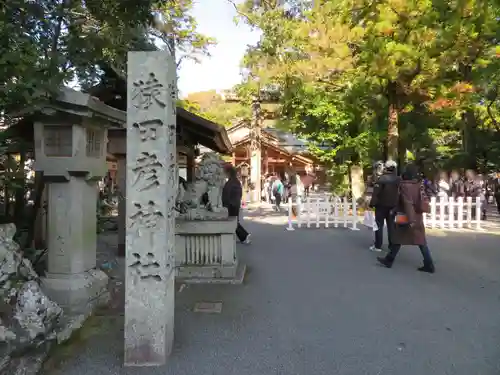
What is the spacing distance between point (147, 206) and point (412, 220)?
4.80 metres

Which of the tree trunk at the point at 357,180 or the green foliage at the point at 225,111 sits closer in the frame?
Answer: the tree trunk at the point at 357,180

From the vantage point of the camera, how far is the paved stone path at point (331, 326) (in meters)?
3.63

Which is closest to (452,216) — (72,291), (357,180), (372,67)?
(372,67)

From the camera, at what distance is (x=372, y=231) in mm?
11922

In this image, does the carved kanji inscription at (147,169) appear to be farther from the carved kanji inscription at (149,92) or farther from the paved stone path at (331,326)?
the paved stone path at (331,326)

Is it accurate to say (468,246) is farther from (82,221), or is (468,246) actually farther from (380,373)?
(82,221)

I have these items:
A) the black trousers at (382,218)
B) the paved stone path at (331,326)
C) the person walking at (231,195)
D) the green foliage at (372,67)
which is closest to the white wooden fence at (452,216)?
the green foliage at (372,67)

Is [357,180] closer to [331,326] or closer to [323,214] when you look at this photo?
[323,214]

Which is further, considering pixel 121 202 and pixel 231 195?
pixel 231 195

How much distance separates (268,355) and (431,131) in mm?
23255

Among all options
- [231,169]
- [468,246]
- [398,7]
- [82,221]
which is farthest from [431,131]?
[82,221]

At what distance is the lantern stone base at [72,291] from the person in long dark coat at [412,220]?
4.81 m

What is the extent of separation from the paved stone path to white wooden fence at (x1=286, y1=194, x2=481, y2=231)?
4853mm

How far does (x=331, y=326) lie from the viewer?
180 inches
